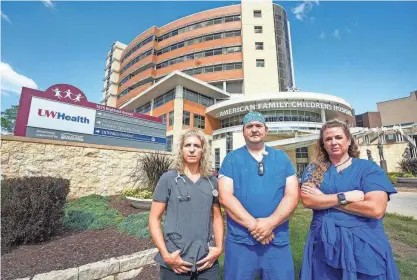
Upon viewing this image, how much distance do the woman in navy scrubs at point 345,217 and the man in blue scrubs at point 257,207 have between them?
214 mm

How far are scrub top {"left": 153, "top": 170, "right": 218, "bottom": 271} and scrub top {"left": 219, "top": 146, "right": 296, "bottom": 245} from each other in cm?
27

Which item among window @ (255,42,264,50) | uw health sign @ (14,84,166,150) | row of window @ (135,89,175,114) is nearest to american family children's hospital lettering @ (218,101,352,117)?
row of window @ (135,89,175,114)

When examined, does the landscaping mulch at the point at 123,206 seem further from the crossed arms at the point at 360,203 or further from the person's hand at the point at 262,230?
the crossed arms at the point at 360,203

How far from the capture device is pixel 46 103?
258 inches

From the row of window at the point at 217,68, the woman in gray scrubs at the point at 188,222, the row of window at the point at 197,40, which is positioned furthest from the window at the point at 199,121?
the woman in gray scrubs at the point at 188,222

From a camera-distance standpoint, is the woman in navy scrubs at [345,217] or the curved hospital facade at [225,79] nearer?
the woman in navy scrubs at [345,217]

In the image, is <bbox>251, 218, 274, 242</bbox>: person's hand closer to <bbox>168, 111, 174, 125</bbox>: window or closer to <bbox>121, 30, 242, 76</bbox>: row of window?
<bbox>168, 111, 174, 125</bbox>: window

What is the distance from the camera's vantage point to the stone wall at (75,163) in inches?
223

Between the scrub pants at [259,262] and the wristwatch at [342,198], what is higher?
the wristwatch at [342,198]

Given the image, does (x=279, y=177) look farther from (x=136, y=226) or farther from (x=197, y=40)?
(x=197, y=40)

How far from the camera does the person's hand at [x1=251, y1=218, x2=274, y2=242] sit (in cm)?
175

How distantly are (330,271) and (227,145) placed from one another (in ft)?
80.1

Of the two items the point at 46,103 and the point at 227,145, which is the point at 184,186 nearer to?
the point at 46,103

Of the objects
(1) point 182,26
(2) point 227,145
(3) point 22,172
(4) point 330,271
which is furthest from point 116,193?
(1) point 182,26
